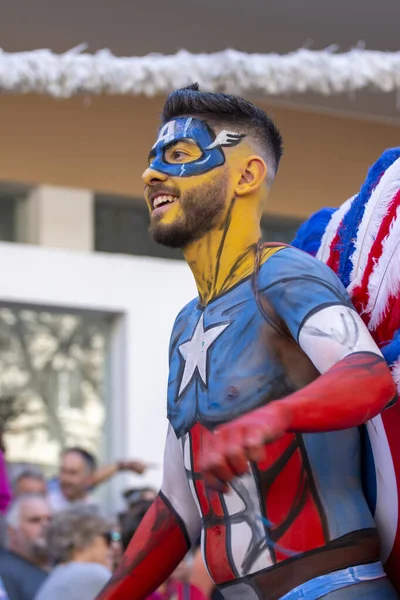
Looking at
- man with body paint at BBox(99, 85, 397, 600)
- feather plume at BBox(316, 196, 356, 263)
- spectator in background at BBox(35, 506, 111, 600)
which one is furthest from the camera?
spectator in background at BBox(35, 506, 111, 600)

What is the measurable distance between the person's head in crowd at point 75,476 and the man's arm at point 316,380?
13.6 feet

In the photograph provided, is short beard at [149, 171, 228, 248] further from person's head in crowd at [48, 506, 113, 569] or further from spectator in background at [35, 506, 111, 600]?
person's head in crowd at [48, 506, 113, 569]

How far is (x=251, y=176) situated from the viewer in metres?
2.52

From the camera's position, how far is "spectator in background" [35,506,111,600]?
4.46 meters

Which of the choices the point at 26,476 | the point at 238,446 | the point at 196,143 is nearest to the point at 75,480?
the point at 26,476

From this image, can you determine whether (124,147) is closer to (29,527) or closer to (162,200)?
(29,527)

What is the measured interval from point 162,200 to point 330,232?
17.8 inches

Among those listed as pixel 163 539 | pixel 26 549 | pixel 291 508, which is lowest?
pixel 26 549

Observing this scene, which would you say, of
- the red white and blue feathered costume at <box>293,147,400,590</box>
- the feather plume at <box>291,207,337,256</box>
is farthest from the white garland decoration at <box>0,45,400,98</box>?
the red white and blue feathered costume at <box>293,147,400,590</box>

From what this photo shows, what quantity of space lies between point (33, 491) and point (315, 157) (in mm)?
5364

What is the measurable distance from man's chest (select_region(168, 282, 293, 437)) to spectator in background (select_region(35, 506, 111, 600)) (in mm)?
2106

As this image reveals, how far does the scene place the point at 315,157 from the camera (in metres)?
10.5

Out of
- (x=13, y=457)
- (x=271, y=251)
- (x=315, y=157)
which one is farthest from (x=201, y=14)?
(x=271, y=251)

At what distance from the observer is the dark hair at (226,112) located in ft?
8.30
